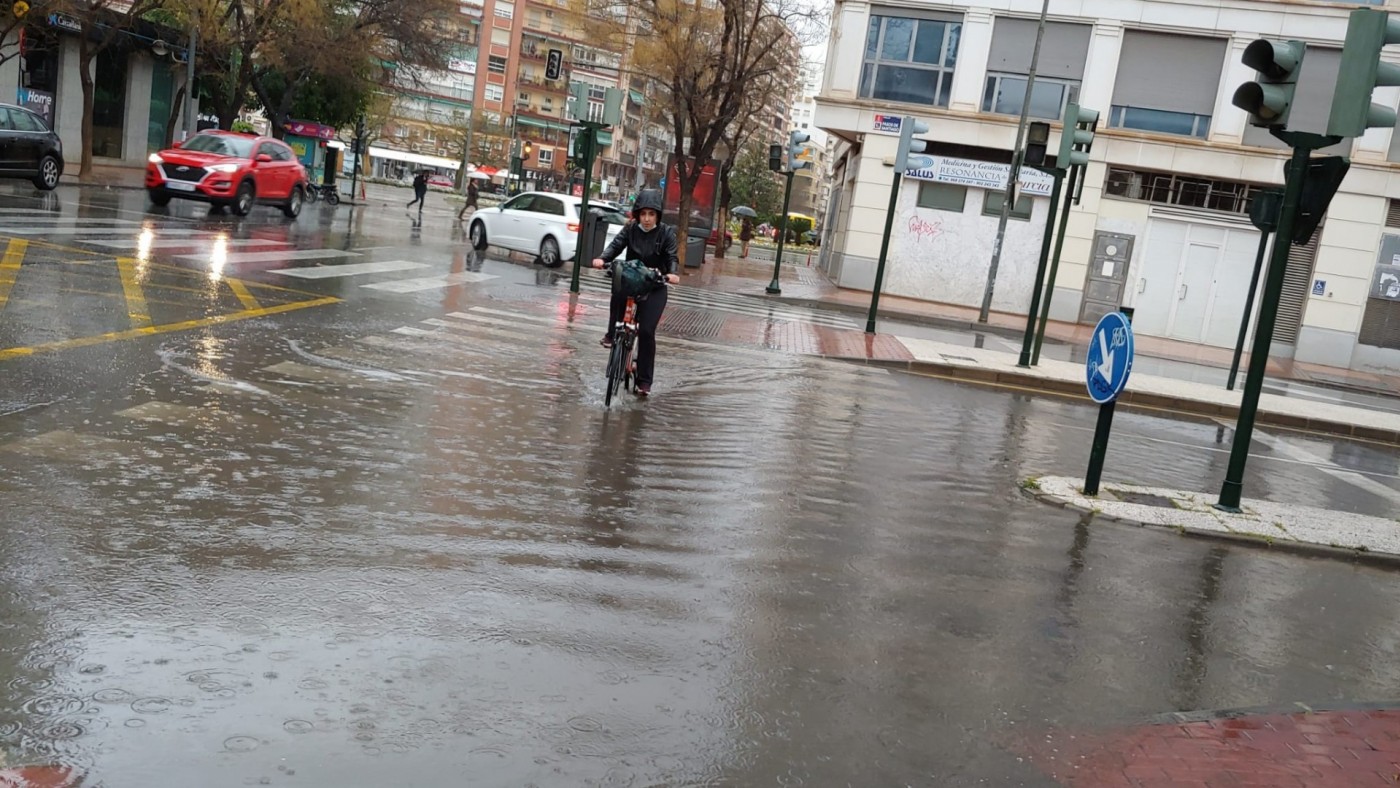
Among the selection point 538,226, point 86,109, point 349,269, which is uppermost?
point 86,109

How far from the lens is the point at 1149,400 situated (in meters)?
15.9

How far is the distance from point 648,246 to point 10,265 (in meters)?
7.32

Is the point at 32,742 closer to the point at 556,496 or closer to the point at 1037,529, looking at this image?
the point at 556,496

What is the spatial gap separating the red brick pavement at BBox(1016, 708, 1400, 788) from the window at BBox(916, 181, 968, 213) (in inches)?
1082

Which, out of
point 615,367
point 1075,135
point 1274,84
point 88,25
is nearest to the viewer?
point 1274,84

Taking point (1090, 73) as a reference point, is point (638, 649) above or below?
below

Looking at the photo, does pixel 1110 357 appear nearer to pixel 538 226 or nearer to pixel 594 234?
pixel 594 234

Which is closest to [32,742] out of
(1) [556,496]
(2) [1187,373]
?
(1) [556,496]

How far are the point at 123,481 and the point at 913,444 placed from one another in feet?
20.0

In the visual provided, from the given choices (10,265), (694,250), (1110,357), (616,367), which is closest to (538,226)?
(694,250)

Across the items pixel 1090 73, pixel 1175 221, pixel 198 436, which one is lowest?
pixel 198 436

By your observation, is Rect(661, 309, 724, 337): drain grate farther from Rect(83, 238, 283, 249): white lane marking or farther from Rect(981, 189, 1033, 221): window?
Rect(981, 189, 1033, 221): window

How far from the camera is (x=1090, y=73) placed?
2950 cm

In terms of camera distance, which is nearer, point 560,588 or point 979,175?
point 560,588
